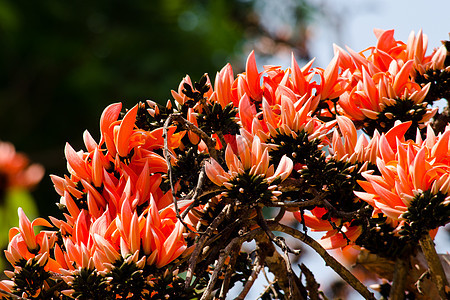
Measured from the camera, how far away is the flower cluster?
62cm

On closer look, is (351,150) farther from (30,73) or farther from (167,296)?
(30,73)

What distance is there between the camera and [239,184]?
0.64 m

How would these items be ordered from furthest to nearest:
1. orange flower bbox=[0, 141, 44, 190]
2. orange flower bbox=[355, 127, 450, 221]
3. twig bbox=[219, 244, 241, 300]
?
1. orange flower bbox=[0, 141, 44, 190]
2. twig bbox=[219, 244, 241, 300]
3. orange flower bbox=[355, 127, 450, 221]

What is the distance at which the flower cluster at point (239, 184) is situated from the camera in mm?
619

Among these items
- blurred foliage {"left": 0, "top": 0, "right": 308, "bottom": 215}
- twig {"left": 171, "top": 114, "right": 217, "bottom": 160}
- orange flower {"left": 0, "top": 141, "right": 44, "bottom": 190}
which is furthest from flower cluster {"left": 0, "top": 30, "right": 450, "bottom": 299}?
blurred foliage {"left": 0, "top": 0, "right": 308, "bottom": 215}

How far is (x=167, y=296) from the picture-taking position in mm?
637

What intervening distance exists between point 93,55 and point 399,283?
7384mm

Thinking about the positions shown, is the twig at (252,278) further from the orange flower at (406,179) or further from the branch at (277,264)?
the orange flower at (406,179)

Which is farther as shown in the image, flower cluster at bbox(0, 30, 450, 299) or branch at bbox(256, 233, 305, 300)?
branch at bbox(256, 233, 305, 300)

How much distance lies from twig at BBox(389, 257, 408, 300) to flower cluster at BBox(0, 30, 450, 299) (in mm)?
22

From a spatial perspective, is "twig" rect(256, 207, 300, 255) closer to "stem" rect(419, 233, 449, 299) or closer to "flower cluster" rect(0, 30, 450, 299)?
"flower cluster" rect(0, 30, 450, 299)

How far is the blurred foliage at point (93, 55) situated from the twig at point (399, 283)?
5.36 metres

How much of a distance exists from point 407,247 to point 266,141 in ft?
1.00

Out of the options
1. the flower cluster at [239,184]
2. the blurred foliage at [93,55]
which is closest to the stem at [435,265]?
the flower cluster at [239,184]
